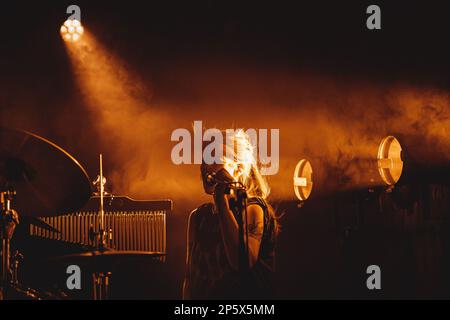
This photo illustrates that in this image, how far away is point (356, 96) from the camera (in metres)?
5.71

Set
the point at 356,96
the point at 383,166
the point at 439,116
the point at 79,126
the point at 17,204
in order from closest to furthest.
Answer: the point at 17,204, the point at 439,116, the point at 383,166, the point at 356,96, the point at 79,126

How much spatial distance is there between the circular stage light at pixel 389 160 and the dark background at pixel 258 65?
0.62 feet

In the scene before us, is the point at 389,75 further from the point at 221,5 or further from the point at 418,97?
the point at 221,5

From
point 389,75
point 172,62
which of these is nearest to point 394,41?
point 389,75

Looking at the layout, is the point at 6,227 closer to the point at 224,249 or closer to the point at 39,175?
the point at 39,175

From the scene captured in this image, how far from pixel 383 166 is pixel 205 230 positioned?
1.79 metres

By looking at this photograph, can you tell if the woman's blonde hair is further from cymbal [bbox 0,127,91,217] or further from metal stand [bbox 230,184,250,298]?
cymbal [bbox 0,127,91,217]

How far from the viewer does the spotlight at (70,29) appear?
595 centimetres

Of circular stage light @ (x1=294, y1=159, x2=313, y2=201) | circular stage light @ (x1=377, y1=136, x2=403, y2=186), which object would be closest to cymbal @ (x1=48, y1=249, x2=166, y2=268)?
circular stage light @ (x1=377, y1=136, x2=403, y2=186)

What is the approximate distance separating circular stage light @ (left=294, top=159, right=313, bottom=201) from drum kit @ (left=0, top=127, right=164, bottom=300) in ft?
10.00

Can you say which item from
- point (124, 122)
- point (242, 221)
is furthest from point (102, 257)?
point (124, 122)

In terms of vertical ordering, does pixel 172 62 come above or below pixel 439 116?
above

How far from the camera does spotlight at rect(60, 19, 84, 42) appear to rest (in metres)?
5.95

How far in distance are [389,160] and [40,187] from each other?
3159 millimetres
